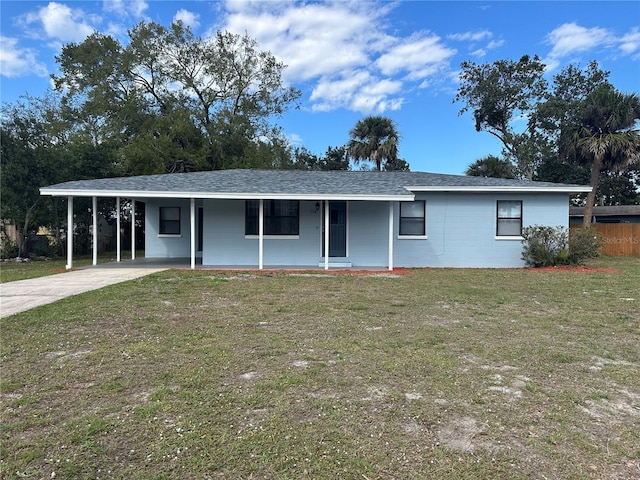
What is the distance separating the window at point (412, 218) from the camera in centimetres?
1409

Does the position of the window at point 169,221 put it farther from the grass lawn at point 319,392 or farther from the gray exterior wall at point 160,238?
the grass lawn at point 319,392

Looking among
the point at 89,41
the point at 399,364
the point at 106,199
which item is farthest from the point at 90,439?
the point at 89,41

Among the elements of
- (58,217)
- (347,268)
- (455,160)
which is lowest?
(347,268)

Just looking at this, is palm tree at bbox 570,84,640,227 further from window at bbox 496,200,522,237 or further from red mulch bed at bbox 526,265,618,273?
window at bbox 496,200,522,237

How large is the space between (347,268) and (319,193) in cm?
267

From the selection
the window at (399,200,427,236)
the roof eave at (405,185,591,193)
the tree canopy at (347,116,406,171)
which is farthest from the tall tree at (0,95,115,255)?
the tree canopy at (347,116,406,171)

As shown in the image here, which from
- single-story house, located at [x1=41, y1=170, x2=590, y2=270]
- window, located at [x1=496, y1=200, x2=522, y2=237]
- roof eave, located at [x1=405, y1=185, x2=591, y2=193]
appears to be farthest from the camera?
window, located at [x1=496, y1=200, x2=522, y2=237]

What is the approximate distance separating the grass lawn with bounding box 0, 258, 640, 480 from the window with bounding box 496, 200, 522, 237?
732 centimetres

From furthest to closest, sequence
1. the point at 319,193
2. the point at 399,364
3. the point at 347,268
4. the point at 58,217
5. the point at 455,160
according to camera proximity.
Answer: the point at 455,160 < the point at 58,217 < the point at 347,268 < the point at 319,193 < the point at 399,364

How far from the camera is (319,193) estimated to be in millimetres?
12352

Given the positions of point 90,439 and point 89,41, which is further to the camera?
point 89,41

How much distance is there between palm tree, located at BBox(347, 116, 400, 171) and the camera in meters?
23.9

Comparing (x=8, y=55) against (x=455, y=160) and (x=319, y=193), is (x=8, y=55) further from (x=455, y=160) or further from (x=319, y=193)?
(x=455, y=160)

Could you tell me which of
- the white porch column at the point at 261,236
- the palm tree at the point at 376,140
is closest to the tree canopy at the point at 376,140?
the palm tree at the point at 376,140
